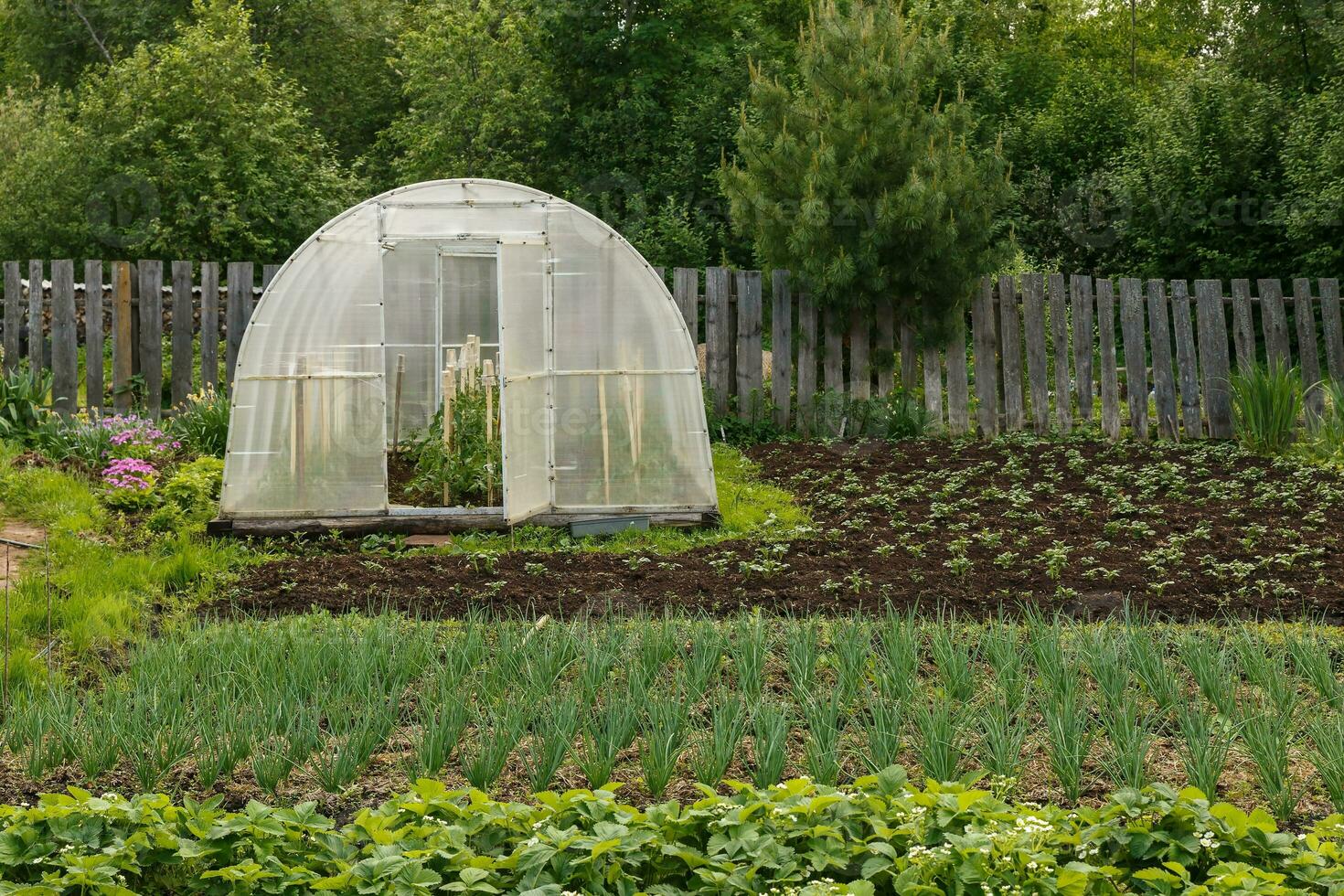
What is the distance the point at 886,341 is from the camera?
492 inches

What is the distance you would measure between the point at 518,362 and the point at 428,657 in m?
3.92

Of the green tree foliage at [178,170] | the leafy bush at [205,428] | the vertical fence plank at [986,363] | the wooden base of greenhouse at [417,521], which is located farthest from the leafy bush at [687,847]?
the green tree foliage at [178,170]

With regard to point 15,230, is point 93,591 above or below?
below

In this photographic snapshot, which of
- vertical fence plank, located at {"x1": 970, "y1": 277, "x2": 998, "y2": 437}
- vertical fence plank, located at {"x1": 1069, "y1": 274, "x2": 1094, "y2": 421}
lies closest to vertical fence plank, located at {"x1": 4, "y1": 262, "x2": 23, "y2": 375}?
vertical fence plank, located at {"x1": 970, "y1": 277, "x2": 998, "y2": 437}

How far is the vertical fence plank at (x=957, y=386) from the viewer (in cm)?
1228

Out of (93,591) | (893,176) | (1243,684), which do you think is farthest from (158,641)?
(893,176)

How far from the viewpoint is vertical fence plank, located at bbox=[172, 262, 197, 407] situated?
11734mm

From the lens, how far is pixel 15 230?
19.8 m

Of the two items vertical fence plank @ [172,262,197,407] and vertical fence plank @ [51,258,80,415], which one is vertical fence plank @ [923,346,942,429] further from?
vertical fence plank @ [51,258,80,415]

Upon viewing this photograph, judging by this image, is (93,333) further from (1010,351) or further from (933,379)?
(1010,351)

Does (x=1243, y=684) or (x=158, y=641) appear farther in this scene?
(x=158, y=641)

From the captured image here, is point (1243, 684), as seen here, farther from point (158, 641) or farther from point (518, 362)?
point (518, 362)

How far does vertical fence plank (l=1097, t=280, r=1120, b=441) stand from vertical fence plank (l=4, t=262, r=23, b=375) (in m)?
9.78

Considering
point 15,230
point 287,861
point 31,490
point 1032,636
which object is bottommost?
point 287,861
